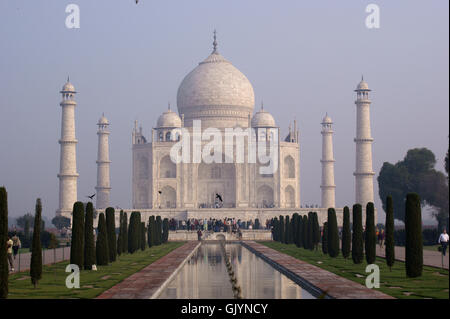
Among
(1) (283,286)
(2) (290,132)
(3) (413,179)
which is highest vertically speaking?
(2) (290,132)

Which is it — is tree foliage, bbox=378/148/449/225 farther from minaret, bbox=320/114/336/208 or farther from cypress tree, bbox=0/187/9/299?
cypress tree, bbox=0/187/9/299

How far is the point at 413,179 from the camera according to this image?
48.4 m

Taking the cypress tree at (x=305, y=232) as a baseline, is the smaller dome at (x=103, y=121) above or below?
above

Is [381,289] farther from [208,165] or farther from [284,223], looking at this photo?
[208,165]

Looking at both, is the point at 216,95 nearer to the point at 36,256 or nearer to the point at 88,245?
the point at 88,245

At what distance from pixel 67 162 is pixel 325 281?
37.7 metres

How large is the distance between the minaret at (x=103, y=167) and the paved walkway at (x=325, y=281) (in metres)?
36.1

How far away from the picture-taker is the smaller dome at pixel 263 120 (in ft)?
192

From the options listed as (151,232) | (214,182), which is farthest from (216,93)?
(151,232)

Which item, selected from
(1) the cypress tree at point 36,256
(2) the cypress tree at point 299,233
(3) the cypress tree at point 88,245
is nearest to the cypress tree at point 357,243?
(3) the cypress tree at point 88,245

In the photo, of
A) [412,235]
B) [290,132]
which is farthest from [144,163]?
[412,235]

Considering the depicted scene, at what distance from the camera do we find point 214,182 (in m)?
58.2

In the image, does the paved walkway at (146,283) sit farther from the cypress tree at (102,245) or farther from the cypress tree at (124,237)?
the cypress tree at (124,237)
